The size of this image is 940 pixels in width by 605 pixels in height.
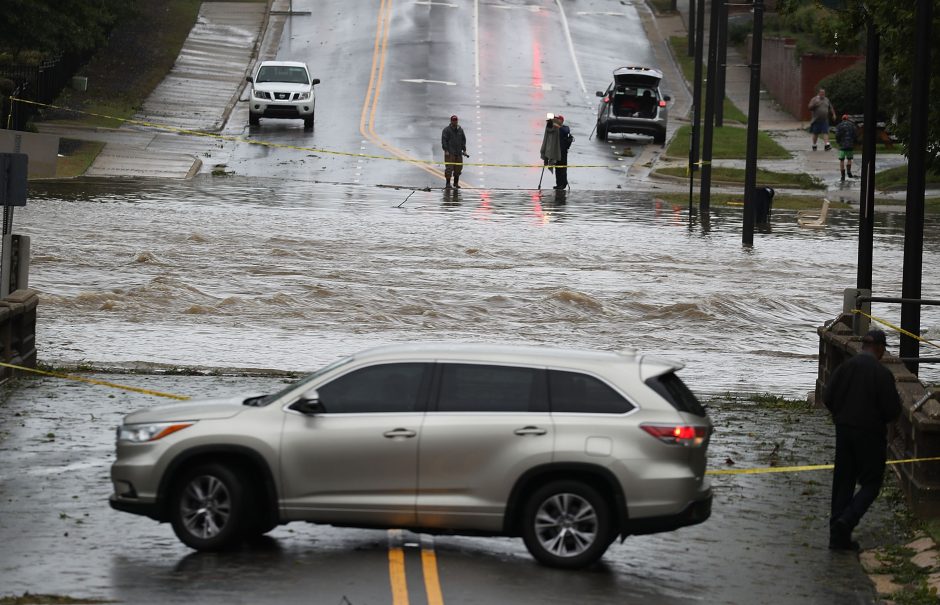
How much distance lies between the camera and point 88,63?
180ft

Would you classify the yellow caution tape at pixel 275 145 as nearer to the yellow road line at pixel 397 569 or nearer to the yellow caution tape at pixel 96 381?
the yellow caution tape at pixel 96 381

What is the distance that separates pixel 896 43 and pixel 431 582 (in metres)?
14.5

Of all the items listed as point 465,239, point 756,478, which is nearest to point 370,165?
point 465,239

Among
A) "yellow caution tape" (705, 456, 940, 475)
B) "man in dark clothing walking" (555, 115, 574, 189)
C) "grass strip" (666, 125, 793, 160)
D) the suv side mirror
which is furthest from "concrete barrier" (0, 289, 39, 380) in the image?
"grass strip" (666, 125, 793, 160)

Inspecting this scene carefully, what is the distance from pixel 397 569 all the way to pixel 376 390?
1.25 metres

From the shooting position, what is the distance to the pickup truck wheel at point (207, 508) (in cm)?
1080

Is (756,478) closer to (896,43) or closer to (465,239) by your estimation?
(896,43)

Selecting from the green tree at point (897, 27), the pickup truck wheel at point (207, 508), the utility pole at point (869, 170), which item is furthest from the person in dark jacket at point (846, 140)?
the pickup truck wheel at point (207, 508)

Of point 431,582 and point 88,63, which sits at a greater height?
point 88,63

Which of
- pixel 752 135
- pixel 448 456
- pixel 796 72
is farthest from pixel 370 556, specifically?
pixel 796 72

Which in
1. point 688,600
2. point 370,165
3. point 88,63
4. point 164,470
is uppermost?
point 88,63

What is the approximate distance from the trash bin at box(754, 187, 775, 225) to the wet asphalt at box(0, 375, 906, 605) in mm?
19084

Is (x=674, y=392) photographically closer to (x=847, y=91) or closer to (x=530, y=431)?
(x=530, y=431)

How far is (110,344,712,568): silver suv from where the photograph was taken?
10625mm
